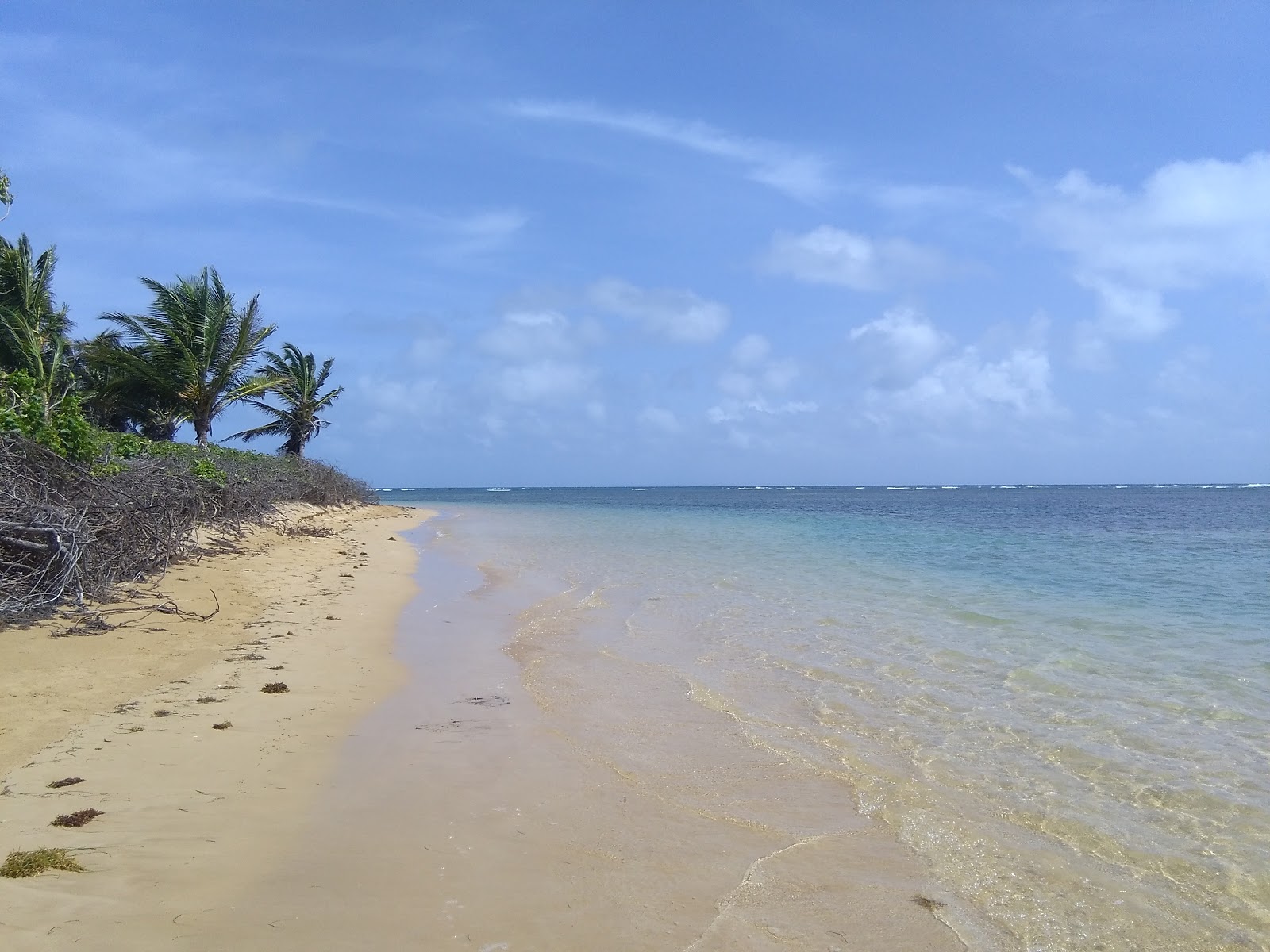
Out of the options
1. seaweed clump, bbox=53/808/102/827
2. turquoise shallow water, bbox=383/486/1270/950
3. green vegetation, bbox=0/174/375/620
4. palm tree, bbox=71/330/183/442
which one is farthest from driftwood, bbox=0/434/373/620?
palm tree, bbox=71/330/183/442

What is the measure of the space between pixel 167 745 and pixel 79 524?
3.76 m

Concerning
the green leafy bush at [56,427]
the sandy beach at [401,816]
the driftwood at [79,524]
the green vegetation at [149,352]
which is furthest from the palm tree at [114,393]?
the sandy beach at [401,816]

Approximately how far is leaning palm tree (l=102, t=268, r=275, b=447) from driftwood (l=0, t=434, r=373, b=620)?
11097mm

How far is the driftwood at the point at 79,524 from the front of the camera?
7199 millimetres

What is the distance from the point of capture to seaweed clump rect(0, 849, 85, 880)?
319cm

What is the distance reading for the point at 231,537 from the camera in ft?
48.6

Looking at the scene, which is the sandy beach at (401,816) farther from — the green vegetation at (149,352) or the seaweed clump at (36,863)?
the green vegetation at (149,352)

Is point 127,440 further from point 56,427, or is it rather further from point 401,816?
point 401,816

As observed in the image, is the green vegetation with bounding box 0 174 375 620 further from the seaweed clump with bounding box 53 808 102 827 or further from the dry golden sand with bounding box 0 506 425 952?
the seaweed clump with bounding box 53 808 102 827

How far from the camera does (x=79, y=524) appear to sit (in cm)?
752

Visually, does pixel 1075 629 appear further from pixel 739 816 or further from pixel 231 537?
pixel 231 537

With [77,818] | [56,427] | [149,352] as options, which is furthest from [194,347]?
[77,818]

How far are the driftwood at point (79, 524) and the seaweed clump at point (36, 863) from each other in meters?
4.52

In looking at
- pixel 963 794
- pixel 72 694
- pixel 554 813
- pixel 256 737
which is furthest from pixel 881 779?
pixel 72 694
